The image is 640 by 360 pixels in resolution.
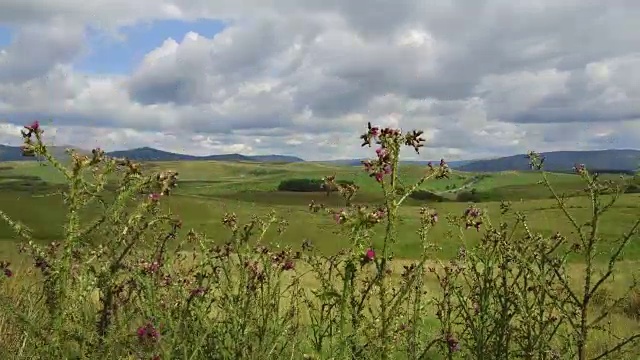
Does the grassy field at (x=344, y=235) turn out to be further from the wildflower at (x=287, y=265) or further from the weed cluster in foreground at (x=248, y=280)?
the wildflower at (x=287, y=265)

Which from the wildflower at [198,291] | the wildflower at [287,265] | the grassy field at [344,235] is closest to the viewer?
the grassy field at [344,235]

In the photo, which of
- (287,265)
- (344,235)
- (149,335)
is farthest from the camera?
(287,265)

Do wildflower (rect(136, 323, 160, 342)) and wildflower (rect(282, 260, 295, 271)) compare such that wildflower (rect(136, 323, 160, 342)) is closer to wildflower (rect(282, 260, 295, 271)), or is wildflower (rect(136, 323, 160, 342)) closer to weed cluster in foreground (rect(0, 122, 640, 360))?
weed cluster in foreground (rect(0, 122, 640, 360))

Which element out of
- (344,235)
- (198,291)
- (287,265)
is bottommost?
(198,291)

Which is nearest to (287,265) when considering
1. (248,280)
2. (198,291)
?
(248,280)

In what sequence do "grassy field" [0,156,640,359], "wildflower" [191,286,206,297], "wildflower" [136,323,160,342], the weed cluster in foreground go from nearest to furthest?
the weed cluster in foreground < "wildflower" [136,323,160,342] < "grassy field" [0,156,640,359] < "wildflower" [191,286,206,297]

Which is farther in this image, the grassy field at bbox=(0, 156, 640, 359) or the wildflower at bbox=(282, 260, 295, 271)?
the wildflower at bbox=(282, 260, 295, 271)

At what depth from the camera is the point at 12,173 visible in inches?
7274

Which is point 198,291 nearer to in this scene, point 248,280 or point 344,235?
point 248,280

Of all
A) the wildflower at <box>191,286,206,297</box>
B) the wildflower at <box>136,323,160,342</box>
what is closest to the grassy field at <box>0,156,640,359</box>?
the wildflower at <box>136,323,160,342</box>

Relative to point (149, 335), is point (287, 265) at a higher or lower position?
higher

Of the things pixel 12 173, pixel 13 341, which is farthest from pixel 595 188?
pixel 12 173

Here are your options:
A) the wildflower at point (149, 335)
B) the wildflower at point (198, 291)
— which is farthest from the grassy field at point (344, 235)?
the wildflower at point (198, 291)

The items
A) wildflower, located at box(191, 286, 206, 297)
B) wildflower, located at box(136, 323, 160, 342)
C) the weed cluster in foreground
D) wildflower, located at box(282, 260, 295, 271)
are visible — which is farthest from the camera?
wildflower, located at box(282, 260, 295, 271)
